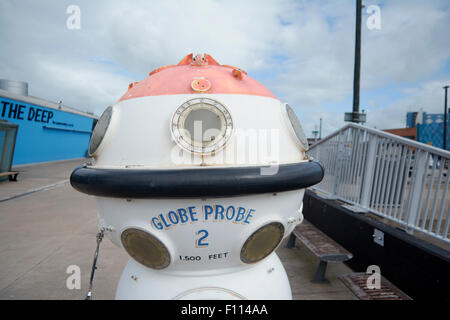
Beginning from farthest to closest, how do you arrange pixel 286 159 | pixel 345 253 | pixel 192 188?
pixel 345 253
pixel 286 159
pixel 192 188

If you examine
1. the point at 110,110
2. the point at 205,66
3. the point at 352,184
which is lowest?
the point at 352,184

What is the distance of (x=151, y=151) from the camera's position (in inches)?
56.1

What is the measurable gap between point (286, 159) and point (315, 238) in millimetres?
2023

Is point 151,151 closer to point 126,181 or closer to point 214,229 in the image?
point 126,181

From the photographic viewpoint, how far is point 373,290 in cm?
229

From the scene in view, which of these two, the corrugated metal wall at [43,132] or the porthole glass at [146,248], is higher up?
the corrugated metal wall at [43,132]

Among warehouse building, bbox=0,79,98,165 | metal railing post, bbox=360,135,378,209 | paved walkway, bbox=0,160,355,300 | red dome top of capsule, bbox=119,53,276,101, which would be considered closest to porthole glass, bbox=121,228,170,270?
red dome top of capsule, bbox=119,53,276,101

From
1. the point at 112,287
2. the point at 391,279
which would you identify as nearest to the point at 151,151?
the point at 112,287

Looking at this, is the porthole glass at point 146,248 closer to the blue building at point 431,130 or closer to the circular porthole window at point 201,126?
the circular porthole window at point 201,126

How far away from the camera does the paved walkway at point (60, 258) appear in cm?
276

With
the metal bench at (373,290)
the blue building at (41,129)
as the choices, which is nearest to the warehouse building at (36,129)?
the blue building at (41,129)

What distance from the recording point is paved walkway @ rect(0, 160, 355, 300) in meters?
2.76

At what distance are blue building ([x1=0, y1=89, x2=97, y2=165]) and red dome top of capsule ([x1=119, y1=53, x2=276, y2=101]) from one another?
13.0m

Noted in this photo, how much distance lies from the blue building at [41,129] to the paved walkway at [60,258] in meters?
8.32
